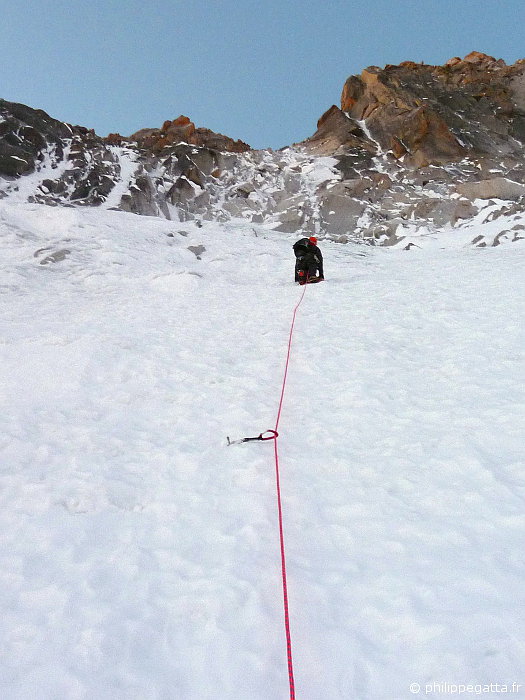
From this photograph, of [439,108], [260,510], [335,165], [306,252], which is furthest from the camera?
[439,108]

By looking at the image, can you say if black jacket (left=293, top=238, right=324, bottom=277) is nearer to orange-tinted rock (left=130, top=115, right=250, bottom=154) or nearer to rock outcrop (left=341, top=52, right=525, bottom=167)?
rock outcrop (left=341, top=52, right=525, bottom=167)

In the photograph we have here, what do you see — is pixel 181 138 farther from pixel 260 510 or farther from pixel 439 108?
pixel 260 510

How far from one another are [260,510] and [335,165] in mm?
51783

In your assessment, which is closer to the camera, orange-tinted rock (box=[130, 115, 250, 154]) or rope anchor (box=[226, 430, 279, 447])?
rope anchor (box=[226, 430, 279, 447])

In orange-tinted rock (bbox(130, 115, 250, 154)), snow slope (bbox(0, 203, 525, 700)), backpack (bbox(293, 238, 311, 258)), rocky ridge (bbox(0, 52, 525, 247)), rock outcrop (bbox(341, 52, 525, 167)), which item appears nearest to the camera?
snow slope (bbox(0, 203, 525, 700))

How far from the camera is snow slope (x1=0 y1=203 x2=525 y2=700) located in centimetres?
248

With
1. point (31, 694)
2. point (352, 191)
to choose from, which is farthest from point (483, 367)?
point (352, 191)

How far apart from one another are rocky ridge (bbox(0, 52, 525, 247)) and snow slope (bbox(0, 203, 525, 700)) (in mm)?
26331

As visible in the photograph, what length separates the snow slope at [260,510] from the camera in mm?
2482

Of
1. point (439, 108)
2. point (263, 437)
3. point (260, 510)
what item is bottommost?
point (260, 510)

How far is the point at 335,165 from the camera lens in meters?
49.3

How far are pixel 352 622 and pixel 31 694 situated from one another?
1911mm

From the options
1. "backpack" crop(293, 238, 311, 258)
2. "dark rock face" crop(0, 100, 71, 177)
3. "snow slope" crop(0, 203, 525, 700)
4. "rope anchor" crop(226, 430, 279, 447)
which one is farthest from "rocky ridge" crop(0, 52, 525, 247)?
"rope anchor" crop(226, 430, 279, 447)

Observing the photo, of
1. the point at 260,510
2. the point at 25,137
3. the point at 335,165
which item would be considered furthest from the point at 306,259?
the point at 25,137
